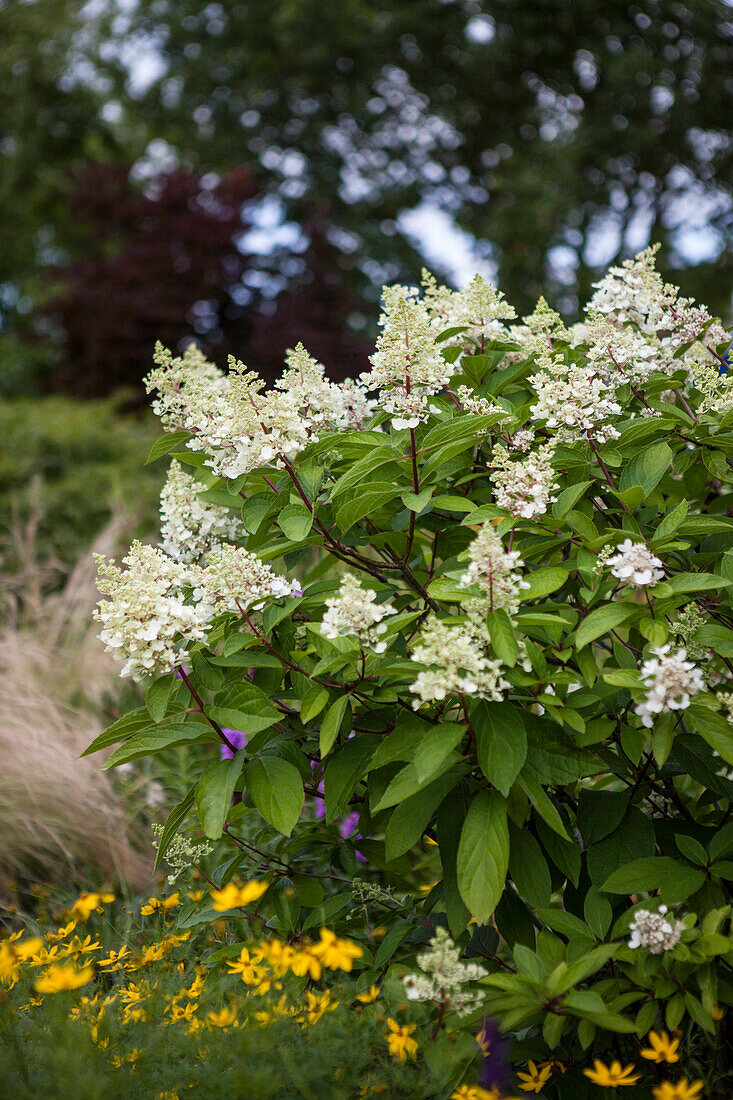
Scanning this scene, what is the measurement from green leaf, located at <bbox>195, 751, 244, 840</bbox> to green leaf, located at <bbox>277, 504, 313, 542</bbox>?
17.2 inches

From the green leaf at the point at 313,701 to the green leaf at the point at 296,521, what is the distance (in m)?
0.29

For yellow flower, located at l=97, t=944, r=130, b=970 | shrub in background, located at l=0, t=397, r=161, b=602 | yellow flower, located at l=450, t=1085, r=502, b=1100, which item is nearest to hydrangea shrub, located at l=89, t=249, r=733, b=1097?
yellow flower, located at l=450, t=1085, r=502, b=1100

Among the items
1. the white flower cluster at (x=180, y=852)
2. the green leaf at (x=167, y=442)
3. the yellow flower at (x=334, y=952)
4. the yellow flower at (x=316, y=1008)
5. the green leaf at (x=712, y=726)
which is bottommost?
the white flower cluster at (x=180, y=852)

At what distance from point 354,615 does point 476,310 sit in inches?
37.4

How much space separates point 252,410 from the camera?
5.74ft

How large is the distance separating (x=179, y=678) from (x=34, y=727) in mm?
2211

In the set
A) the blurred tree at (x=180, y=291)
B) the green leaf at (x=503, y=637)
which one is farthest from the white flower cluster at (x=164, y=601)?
the blurred tree at (x=180, y=291)

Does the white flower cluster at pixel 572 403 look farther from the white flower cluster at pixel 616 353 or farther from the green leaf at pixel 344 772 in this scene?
the green leaf at pixel 344 772

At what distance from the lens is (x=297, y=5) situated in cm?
1544

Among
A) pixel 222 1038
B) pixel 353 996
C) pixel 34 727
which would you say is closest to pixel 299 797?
pixel 222 1038

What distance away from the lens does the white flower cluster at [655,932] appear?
4.97ft

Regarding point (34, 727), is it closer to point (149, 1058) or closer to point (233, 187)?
point (149, 1058)

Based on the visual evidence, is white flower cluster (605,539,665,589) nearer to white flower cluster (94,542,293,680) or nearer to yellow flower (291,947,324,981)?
white flower cluster (94,542,293,680)

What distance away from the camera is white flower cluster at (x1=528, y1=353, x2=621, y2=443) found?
5.70ft
